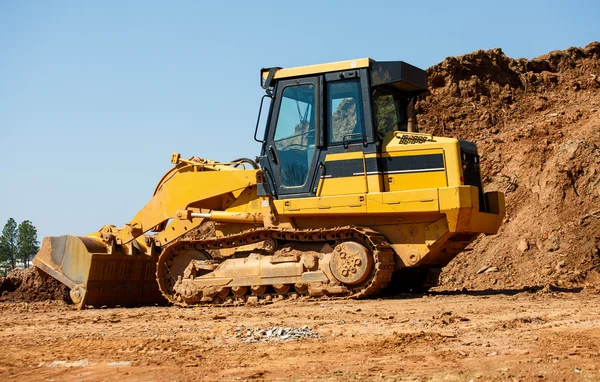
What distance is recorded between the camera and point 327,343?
295 inches

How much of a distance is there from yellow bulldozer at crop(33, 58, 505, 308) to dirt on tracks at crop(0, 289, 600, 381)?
105cm

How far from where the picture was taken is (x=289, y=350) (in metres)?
A: 7.18

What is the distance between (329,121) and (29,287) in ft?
26.7

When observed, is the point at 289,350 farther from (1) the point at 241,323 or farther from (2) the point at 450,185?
Result: (2) the point at 450,185

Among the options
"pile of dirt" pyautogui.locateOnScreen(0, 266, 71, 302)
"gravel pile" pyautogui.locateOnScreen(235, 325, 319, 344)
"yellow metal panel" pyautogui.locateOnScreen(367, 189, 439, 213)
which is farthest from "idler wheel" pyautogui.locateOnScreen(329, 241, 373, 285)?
"pile of dirt" pyautogui.locateOnScreen(0, 266, 71, 302)

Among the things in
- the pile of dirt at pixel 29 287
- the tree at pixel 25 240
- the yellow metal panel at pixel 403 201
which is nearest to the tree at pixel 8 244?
the tree at pixel 25 240

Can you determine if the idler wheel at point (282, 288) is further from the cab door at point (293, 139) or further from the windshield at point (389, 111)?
the windshield at point (389, 111)

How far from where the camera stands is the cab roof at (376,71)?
12148 millimetres

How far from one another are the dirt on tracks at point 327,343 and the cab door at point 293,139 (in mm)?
2163

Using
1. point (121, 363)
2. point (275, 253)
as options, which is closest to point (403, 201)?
point (275, 253)

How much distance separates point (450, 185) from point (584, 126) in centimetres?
910

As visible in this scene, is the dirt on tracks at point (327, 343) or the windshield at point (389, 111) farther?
the windshield at point (389, 111)

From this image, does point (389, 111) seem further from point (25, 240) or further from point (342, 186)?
point (25, 240)

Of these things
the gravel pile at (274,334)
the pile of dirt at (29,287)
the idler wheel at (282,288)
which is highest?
the pile of dirt at (29,287)
